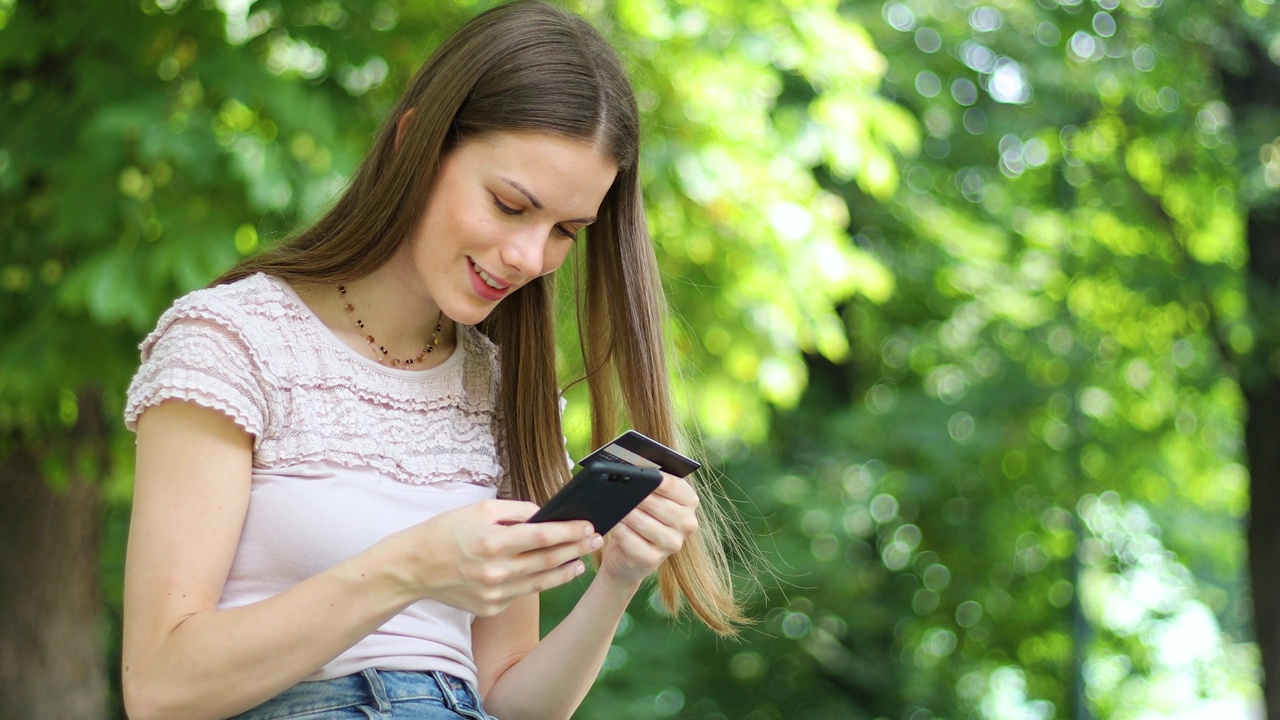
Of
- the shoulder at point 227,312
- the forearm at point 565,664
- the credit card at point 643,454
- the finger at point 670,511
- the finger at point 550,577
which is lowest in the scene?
the forearm at point 565,664

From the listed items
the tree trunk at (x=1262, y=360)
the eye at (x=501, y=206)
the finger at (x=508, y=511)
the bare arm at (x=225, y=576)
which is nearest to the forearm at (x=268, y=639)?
the bare arm at (x=225, y=576)

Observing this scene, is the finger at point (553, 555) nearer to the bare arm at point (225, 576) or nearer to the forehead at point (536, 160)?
the bare arm at point (225, 576)

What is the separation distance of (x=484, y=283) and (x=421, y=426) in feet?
0.73

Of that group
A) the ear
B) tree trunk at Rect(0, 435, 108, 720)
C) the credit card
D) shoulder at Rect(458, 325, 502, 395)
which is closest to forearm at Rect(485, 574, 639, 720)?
the credit card

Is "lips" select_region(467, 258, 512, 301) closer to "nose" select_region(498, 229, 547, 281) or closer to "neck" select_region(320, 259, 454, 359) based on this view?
"nose" select_region(498, 229, 547, 281)

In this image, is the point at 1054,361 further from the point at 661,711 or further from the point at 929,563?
the point at 661,711

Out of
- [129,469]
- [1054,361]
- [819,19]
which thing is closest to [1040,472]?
[1054,361]

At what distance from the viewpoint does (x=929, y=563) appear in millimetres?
8133

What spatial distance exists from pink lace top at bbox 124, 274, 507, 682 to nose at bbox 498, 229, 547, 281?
0.80 ft

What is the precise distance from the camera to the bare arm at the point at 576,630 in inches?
67.7

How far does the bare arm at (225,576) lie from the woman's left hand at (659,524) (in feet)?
0.66

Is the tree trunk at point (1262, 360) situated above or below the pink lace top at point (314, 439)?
below

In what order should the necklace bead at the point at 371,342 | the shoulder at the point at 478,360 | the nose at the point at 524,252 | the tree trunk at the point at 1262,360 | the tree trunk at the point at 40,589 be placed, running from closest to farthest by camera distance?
the nose at the point at 524,252
the necklace bead at the point at 371,342
the shoulder at the point at 478,360
the tree trunk at the point at 40,589
the tree trunk at the point at 1262,360

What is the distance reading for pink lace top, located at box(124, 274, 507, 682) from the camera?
157 centimetres
